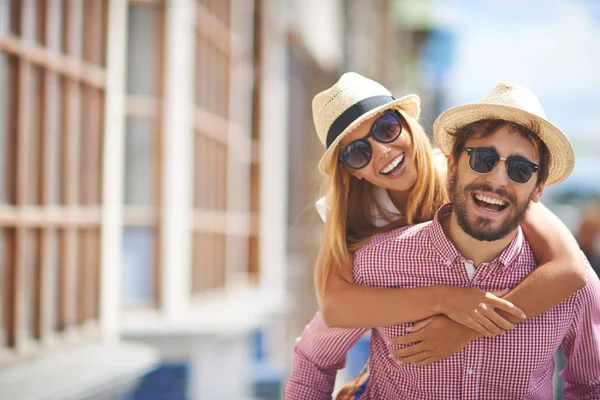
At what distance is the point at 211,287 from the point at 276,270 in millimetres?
1581

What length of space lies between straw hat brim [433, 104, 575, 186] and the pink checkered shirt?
23 cm

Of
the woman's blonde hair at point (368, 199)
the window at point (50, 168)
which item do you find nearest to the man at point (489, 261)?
the woman's blonde hair at point (368, 199)

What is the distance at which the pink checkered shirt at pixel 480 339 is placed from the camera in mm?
2314

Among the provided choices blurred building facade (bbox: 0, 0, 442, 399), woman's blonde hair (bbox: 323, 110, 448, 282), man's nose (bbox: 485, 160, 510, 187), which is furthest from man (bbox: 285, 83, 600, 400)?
blurred building facade (bbox: 0, 0, 442, 399)

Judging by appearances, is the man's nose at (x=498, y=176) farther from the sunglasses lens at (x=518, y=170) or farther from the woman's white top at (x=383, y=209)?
the woman's white top at (x=383, y=209)

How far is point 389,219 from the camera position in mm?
2803

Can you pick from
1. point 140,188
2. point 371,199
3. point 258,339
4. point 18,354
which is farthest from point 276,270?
point 371,199

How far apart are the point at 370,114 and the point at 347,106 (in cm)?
11

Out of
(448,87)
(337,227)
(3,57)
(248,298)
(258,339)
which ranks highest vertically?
(448,87)

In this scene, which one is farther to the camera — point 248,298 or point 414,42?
point 414,42

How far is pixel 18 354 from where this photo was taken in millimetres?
3596

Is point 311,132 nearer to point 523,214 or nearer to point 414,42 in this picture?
point 523,214

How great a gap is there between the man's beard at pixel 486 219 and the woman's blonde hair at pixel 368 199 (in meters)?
0.41

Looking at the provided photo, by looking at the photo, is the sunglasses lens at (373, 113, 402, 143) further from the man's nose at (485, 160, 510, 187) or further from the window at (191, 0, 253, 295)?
the window at (191, 0, 253, 295)
